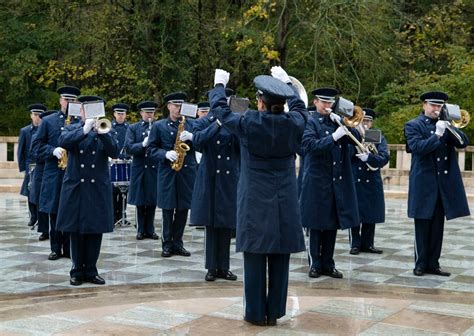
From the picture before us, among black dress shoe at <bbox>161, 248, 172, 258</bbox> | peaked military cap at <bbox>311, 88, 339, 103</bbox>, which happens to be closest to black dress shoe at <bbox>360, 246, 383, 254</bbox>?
black dress shoe at <bbox>161, 248, 172, 258</bbox>

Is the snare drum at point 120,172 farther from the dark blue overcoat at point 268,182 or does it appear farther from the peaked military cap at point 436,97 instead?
the dark blue overcoat at point 268,182

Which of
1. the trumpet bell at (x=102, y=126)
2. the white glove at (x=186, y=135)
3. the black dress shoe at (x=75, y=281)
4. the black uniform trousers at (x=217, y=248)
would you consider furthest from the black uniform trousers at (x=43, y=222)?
the trumpet bell at (x=102, y=126)

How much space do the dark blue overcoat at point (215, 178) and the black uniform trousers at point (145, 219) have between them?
3.70 m

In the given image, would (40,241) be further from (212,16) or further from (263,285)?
(212,16)

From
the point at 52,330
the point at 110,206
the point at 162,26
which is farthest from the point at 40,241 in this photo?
the point at 162,26

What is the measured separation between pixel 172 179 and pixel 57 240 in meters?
1.76

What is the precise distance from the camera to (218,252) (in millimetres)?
9984

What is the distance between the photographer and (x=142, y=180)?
45.3ft

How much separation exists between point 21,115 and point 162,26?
636cm

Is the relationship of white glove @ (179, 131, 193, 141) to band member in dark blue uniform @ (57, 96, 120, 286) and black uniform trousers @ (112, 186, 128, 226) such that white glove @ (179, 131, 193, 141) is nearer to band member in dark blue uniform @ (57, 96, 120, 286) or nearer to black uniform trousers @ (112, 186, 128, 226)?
band member in dark blue uniform @ (57, 96, 120, 286)

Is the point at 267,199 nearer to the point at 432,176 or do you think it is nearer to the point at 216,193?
the point at 216,193

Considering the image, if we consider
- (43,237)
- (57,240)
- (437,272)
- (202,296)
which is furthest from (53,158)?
(437,272)

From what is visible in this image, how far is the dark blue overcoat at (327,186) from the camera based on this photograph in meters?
10.0

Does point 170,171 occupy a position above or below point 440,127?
below
